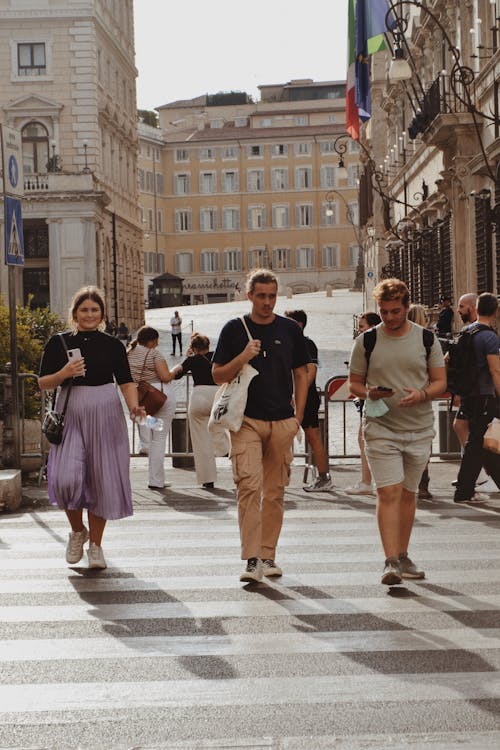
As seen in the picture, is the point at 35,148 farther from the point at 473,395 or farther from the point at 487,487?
the point at 473,395

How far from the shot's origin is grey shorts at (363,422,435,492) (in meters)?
8.34

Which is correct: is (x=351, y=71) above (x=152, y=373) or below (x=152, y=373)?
above

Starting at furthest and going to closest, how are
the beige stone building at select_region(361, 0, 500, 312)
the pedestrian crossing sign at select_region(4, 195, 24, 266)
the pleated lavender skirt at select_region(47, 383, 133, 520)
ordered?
the beige stone building at select_region(361, 0, 500, 312), the pedestrian crossing sign at select_region(4, 195, 24, 266), the pleated lavender skirt at select_region(47, 383, 133, 520)

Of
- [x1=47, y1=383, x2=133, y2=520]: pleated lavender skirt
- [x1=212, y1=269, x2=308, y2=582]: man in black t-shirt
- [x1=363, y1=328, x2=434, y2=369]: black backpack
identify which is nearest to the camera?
[x1=363, y1=328, x2=434, y2=369]: black backpack

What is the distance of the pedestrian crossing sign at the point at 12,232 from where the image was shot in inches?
511

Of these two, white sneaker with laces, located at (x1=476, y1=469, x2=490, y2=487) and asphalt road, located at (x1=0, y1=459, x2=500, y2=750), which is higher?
white sneaker with laces, located at (x1=476, y1=469, x2=490, y2=487)

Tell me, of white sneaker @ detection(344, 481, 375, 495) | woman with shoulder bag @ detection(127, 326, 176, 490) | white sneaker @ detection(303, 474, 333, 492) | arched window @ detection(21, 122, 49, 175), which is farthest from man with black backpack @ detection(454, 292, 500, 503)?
arched window @ detection(21, 122, 49, 175)

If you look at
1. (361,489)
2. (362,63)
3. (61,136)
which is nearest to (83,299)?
(361,489)

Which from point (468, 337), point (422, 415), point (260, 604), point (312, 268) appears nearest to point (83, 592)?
point (260, 604)

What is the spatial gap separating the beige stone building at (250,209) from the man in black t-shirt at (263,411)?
101611 mm

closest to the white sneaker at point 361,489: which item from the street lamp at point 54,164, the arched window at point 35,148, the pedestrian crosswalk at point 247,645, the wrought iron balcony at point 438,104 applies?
the pedestrian crosswalk at point 247,645

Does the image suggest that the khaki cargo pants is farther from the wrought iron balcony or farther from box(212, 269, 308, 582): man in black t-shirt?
the wrought iron balcony

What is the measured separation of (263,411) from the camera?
873 cm

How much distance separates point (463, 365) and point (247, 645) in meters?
5.85
